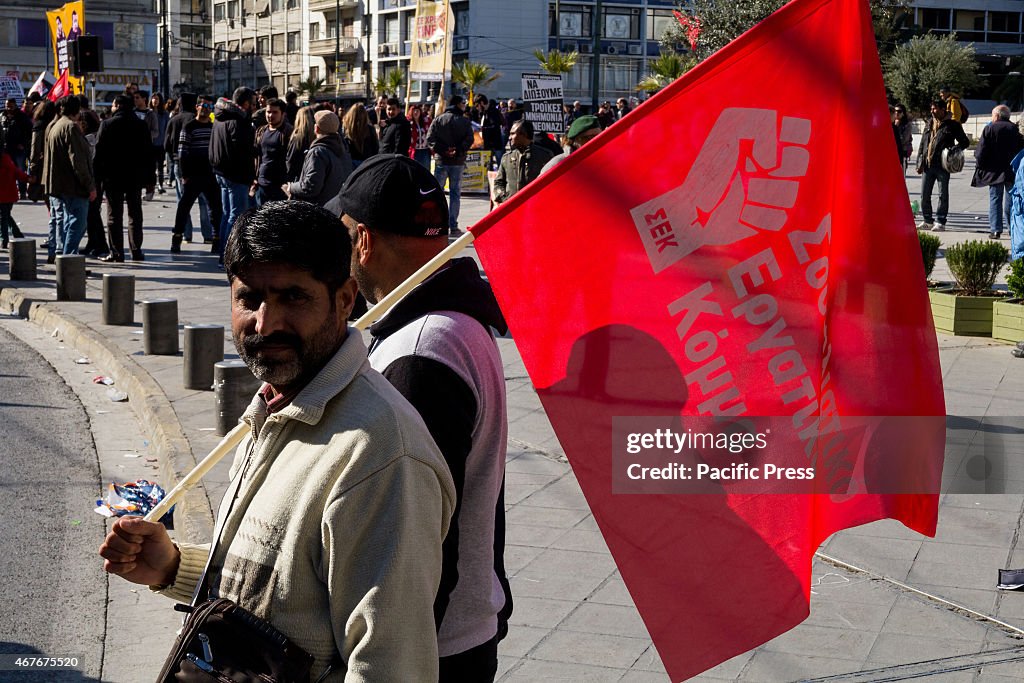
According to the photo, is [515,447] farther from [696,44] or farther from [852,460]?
[696,44]

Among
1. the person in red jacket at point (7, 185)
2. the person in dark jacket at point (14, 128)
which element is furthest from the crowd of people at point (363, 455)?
the person in dark jacket at point (14, 128)

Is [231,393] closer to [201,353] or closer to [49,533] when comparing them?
[201,353]

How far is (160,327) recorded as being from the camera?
389 inches

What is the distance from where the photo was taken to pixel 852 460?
2.97 meters

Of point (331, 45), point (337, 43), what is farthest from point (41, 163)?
point (331, 45)

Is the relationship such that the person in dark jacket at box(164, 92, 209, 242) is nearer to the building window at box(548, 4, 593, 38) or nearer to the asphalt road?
the asphalt road

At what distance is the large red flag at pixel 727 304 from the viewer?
2.87 metres

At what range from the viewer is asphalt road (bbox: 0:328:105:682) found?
15.9 feet

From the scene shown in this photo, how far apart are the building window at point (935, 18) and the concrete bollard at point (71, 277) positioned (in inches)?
3041

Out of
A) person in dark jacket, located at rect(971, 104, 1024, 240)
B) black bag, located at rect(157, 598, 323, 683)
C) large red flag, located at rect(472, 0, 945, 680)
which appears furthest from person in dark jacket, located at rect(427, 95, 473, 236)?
black bag, located at rect(157, 598, 323, 683)

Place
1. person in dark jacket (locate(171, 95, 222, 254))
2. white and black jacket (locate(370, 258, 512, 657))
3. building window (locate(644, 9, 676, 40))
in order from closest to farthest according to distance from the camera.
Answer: white and black jacket (locate(370, 258, 512, 657)), person in dark jacket (locate(171, 95, 222, 254)), building window (locate(644, 9, 676, 40))

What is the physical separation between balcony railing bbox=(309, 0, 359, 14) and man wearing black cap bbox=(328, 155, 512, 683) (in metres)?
89.0

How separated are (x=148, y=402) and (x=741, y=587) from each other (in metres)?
6.17

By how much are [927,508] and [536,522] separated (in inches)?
120
